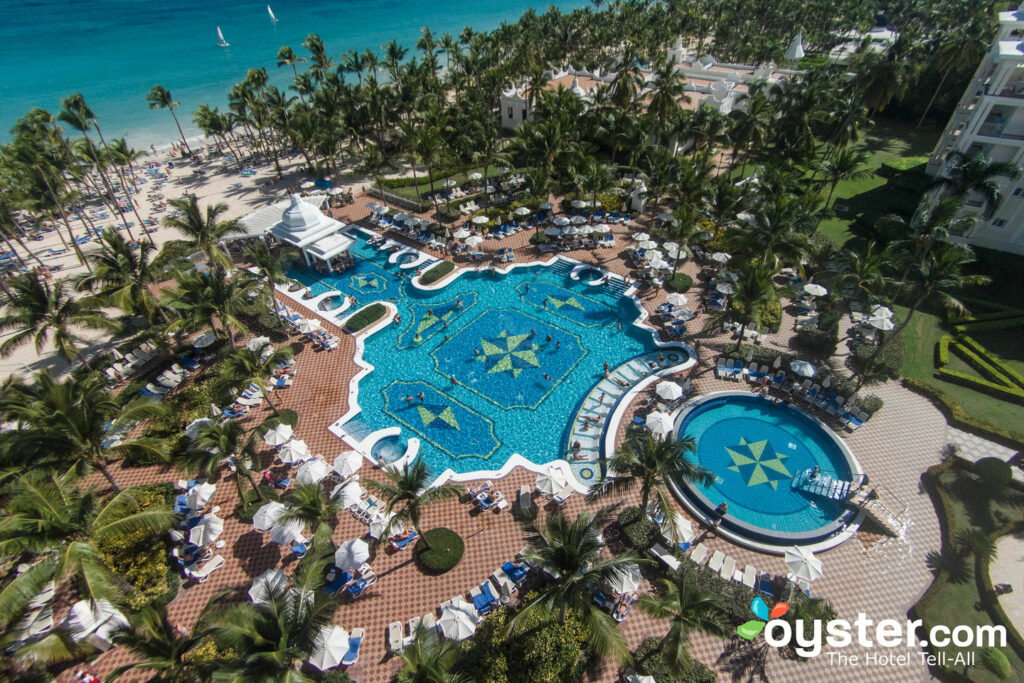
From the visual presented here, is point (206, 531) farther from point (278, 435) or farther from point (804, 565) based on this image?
point (804, 565)

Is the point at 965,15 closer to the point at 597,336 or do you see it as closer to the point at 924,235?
the point at 924,235

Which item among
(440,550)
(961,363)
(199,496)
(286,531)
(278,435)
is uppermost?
(961,363)

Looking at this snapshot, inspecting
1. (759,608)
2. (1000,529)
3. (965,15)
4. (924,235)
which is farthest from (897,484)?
(965,15)

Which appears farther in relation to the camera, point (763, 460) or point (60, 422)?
point (763, 460)

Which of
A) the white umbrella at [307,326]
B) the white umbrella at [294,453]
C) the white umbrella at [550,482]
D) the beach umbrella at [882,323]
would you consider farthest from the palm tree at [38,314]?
the beach umbrella at [882,323]

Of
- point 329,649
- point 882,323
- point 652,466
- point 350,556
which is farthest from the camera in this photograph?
point 882,323

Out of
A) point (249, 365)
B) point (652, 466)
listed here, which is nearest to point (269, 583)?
point (249, 365)

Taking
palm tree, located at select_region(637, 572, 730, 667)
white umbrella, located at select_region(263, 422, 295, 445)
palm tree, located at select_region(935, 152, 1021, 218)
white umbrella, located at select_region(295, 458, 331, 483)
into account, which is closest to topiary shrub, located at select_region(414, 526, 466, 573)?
white umbrella, located at select_region(295, 458, 331, 483)
